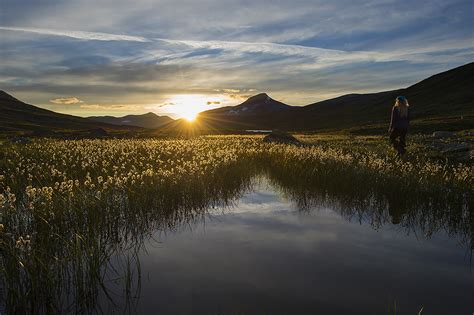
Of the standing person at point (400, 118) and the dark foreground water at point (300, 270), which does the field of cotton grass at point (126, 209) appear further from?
the standing person at point (400, 118)

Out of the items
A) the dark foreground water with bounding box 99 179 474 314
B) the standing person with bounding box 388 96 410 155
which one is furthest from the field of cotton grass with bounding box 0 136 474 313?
the standing person with bounding box 388 96 410 155

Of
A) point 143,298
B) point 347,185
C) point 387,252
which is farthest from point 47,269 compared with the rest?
point 347,185

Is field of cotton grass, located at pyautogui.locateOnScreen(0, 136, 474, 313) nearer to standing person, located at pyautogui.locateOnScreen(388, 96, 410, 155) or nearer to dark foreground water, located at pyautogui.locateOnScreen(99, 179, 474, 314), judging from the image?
dark foreground water, located at pyautogui.locateOnScreen(99, 179, 474, 314)

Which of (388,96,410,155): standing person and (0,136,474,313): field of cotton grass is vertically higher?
(388,96,410,155): standing person

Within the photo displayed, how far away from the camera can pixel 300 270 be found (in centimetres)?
509

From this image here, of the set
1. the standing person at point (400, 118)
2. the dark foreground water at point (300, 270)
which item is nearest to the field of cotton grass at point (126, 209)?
the dark foreground water at point (300, 270)

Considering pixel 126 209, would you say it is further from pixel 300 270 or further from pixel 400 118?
pixel 400 118

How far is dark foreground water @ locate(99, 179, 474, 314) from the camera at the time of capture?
13.9 ft

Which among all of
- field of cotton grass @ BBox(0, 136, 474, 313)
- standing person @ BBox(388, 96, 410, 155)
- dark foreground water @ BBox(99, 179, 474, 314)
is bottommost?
dark foreground water @ BBox(99, 179, 474, 314)

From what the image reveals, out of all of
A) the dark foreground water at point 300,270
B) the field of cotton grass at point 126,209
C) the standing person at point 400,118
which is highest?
the standing person at point 400,118

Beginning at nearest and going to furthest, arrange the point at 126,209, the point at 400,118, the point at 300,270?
the point at 300,270 < the point at 126,209 < the point at 400,118

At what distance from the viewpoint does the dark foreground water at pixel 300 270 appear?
13.9ft

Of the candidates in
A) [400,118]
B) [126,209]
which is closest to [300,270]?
[126,209]

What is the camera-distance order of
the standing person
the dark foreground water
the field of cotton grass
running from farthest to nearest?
the standing person < the field of cotton grass < the dark foreground water
